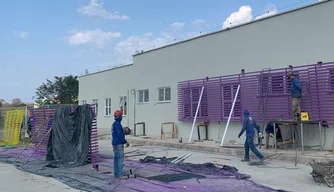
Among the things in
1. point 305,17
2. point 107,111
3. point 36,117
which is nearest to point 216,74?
point 305,17

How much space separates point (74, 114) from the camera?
1320 cm

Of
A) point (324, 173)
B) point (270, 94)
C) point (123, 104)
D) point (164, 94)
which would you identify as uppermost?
point (164, 94)

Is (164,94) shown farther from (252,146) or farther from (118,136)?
(118,136)

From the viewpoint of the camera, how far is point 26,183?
977 cm

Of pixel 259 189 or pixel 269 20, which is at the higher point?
pixel 269 20

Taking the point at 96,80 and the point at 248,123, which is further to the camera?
the point at 96,80

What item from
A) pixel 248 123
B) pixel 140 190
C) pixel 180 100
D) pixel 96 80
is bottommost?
pixel 140 190

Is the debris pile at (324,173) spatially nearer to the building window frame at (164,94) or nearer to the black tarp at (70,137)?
the black tarp at (70,137)

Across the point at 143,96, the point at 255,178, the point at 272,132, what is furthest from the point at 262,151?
the point at 143,96

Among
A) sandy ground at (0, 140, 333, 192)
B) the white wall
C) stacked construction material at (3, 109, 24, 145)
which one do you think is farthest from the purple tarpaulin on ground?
the white wall

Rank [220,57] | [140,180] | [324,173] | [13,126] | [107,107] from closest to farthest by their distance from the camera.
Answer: [324,173], [140,180], [220,57], [13,126], [107,107]

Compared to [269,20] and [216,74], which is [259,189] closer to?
[269,20]

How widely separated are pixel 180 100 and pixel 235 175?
10505 millimetres

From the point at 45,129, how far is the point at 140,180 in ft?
27.0
